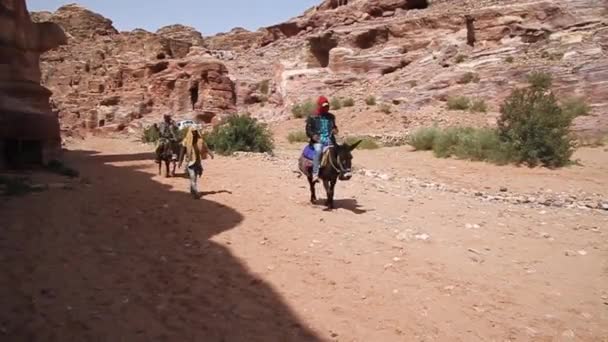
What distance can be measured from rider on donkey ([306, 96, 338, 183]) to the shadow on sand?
58.4 inches

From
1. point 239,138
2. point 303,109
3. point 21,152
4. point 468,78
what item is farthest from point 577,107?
point 21,152

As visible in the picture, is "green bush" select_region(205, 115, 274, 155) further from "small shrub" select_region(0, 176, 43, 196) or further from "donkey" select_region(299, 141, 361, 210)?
"donkey" select_region(299, 141, 361, 210)

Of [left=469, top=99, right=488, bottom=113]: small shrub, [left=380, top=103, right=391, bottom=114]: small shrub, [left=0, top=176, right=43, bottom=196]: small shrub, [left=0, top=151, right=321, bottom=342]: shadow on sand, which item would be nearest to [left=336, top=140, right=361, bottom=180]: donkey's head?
[left=0, top=151, right=321, bottom=342]: shadow on sand

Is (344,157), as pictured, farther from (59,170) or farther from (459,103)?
(459,103)

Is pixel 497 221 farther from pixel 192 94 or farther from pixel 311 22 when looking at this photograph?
pixel 311 22

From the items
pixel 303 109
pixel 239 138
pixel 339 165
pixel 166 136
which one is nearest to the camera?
pixel 339 165

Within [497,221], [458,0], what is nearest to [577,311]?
[497,221]

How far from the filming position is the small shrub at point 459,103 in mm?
23656

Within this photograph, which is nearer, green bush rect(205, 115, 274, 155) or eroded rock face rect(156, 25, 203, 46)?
green bush rect(205, 115, 274, 155)

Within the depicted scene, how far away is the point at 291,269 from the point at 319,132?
3.12 meters

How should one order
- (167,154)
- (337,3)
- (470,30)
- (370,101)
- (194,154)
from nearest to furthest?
(194,154) < (167,154) < (370,101) < (470,30) < (337,3)

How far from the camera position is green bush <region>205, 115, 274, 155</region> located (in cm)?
1733

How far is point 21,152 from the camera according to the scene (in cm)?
1004

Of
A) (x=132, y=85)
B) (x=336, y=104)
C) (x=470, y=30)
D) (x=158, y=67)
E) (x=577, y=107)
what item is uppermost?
(x=470, y=30)
